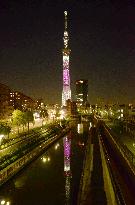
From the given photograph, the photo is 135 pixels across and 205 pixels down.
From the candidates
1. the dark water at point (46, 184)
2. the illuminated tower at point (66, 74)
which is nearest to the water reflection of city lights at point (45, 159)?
the dark water at point (46, 184)

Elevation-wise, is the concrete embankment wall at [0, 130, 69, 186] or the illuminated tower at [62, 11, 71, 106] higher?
the illuminated tower at [62, 11, 71, 106]

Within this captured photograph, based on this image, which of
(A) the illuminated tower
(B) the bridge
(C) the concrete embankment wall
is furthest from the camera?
(A) the illuminated tower

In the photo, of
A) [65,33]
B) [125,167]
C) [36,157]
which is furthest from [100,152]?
[65,33]

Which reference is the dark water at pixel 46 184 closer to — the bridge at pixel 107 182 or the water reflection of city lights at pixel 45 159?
the water reflection of city lights at pixel 45 159

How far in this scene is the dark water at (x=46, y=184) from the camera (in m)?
18.2

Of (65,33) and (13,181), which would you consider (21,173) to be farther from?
(65,33)

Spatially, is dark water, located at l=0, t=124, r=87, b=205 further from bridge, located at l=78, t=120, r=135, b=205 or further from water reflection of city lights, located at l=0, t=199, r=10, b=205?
bridge, located at l=78, t=120, r=135, b=205

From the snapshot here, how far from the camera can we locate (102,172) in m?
25.7

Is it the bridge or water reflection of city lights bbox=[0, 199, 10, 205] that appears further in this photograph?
the bridge

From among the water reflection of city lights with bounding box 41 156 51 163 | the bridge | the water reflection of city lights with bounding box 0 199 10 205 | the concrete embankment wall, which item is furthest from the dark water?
the bridge

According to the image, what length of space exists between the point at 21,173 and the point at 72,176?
334cm

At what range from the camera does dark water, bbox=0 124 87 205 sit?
18206 millimetres

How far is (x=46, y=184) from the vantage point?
21.8 metres

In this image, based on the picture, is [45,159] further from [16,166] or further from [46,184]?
[46,184]
